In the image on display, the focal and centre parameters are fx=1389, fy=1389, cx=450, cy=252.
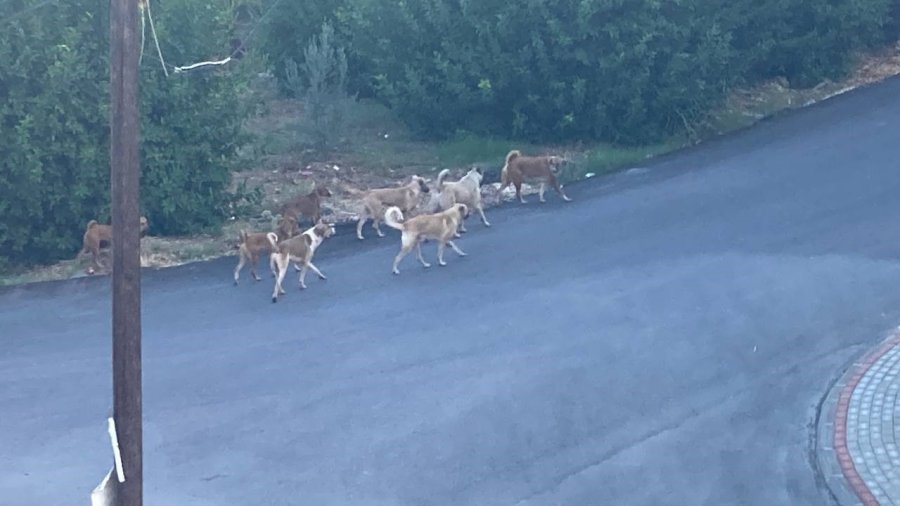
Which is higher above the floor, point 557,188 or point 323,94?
point 323,94

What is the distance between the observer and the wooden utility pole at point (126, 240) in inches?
363

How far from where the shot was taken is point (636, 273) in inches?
696

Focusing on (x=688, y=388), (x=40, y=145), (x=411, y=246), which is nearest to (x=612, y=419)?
(x=688, y=388)

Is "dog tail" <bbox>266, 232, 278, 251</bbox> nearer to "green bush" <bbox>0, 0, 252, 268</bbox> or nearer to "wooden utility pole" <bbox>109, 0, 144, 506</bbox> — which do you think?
"green bush" <bbox>0, 0, 252, 268</bbox>

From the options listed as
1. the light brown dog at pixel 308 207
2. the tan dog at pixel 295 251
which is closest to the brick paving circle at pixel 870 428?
the tan dog at pixel 295 251

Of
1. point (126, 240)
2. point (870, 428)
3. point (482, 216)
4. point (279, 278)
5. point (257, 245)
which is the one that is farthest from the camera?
point (482, 216)

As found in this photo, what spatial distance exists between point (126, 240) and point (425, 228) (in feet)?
28.8

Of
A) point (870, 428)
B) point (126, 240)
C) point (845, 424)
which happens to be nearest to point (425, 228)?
point (845, 424)

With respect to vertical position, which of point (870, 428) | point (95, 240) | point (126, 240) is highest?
point (126, 240)

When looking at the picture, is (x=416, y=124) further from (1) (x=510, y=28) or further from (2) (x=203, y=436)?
(2) (x=203, y=436)

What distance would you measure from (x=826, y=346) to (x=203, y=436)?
673 centimetres

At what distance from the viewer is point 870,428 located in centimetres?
1301

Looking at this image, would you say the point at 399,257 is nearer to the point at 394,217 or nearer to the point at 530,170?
the point at 394,217

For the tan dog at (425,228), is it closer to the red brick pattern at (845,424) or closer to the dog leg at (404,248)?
the dog leg at (404,248)
